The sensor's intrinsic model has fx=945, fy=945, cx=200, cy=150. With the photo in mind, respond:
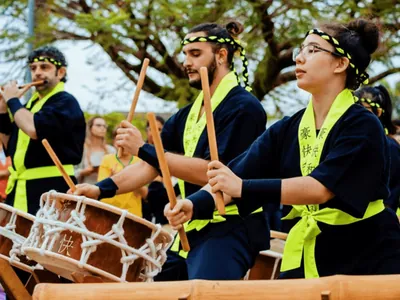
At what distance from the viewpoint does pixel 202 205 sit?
363cm

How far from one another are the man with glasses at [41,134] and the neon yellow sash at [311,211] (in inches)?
101

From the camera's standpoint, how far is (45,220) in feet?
13.4

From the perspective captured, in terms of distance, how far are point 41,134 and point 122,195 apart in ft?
5.12

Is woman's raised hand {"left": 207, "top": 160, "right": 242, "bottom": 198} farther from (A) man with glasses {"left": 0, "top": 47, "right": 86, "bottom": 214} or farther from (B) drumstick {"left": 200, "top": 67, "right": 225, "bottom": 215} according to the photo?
(A) man with glasses {"left": 0, "top": 47, "right": 86, "bottom": 214}

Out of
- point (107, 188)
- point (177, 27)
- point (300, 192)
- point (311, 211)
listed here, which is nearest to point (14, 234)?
point (107, 188)

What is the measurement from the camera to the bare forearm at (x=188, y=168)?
4.15m

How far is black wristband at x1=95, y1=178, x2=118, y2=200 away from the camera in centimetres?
449

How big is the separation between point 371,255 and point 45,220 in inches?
58.4

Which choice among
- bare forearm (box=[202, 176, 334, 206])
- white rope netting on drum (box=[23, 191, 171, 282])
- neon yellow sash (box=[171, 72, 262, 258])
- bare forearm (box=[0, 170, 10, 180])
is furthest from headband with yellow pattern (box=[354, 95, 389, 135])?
bare forearm (box=[0, 170, 10, 180])

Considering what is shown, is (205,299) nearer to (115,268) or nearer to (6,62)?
(115,268)

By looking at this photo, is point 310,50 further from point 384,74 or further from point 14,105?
point 384,74

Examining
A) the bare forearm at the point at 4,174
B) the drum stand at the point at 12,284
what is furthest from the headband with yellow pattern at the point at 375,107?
the bare forearm at the point at 4,174

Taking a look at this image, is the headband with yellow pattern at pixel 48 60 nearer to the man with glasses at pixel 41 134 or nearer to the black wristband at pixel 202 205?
the man with glasses at pixel 41 134

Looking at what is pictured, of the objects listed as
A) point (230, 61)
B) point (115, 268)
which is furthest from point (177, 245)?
point (230, 61)
